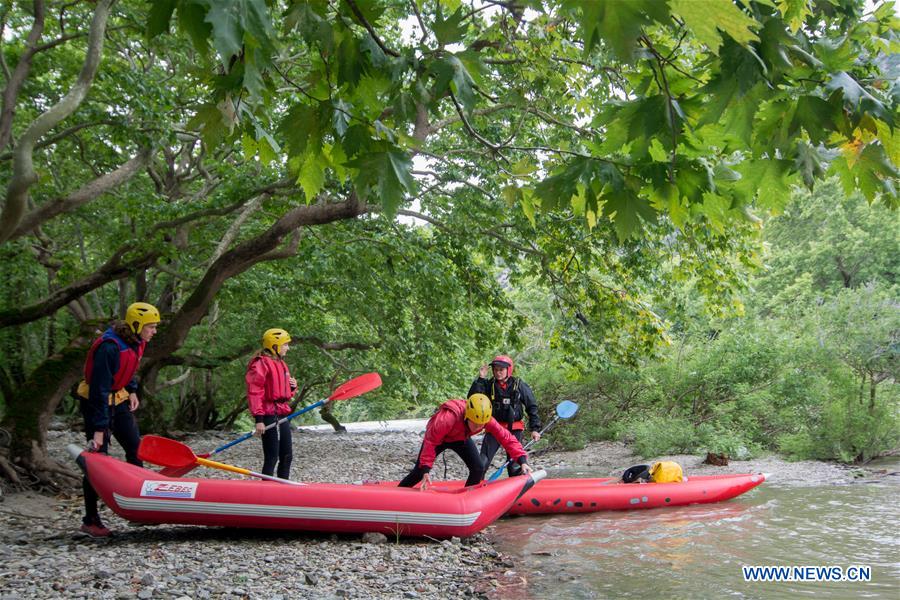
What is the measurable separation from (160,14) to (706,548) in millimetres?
5693

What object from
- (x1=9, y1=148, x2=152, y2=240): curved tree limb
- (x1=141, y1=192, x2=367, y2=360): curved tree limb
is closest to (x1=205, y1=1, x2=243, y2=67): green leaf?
(x1=141, y1=192, x2=367, y2=360): curved tree limb

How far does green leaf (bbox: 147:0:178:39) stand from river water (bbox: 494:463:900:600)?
3.97 meters

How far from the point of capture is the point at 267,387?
612 cm

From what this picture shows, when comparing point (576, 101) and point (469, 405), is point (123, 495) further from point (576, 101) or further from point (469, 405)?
point (576, 101)

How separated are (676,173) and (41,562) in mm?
4317

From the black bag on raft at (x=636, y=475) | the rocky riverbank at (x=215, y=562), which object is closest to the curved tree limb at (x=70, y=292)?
the rocky riverbank at (x=215, y=562)

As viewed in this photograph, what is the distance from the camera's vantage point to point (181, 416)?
18.8 m

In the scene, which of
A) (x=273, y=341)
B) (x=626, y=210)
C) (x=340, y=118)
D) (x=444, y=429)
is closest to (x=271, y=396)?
(x=273, y=341)

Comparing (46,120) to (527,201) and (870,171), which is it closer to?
(527,201)

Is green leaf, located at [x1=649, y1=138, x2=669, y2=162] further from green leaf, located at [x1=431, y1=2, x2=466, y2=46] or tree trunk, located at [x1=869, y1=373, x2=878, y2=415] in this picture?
tree trunk, located at [x1=869, y1=373, x2=878, y2=415]

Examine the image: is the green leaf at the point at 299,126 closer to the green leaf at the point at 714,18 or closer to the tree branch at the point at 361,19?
the tree branch at the point at 361,19

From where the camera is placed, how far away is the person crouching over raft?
18.9 feet

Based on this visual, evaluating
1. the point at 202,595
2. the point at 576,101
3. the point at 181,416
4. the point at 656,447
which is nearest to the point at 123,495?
the point at 202,595

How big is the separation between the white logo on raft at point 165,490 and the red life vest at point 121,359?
0.77 metres
